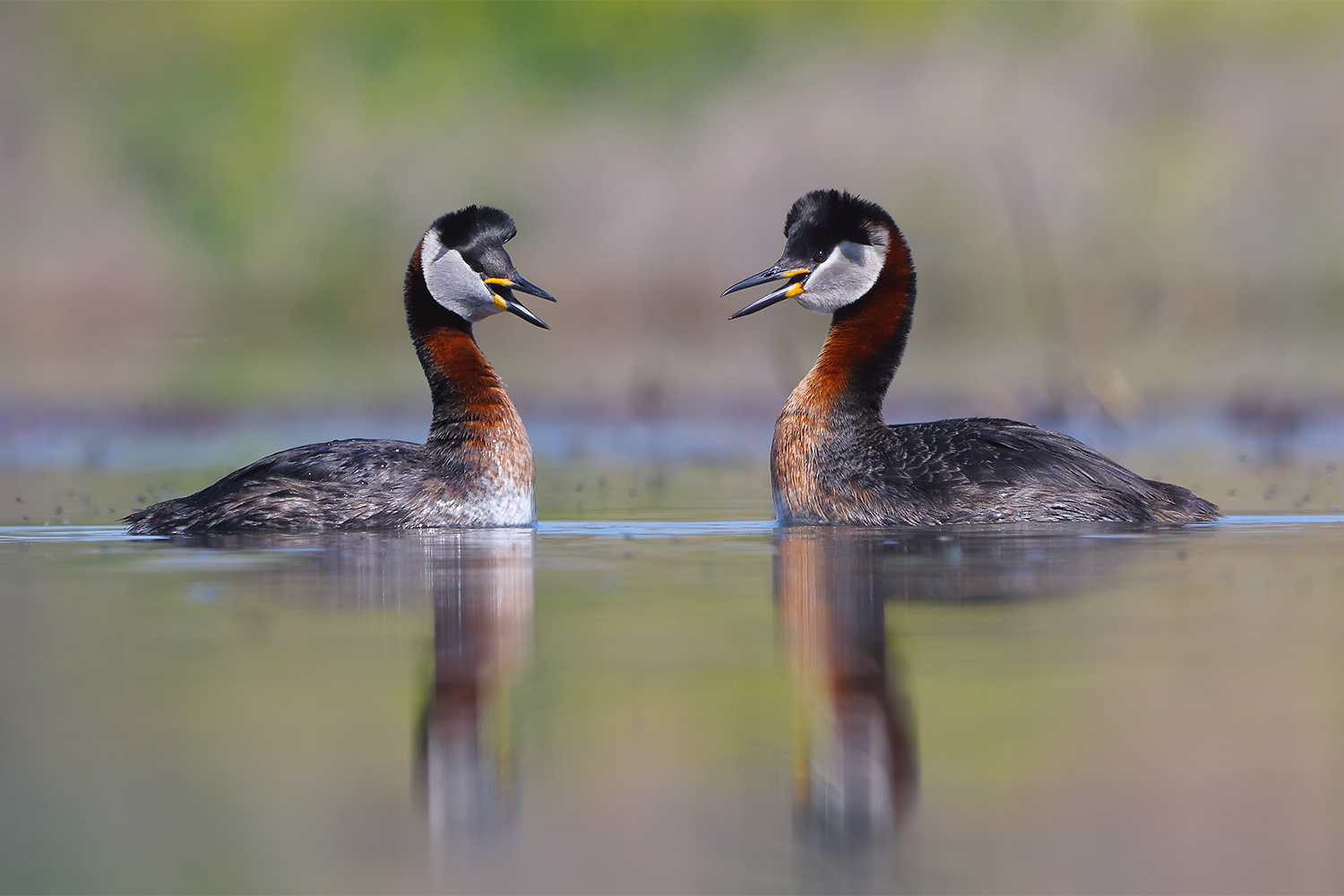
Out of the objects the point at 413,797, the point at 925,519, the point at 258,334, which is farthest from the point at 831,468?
the point at 258,334

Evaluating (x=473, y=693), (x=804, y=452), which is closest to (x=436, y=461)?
(x=804, y=452)

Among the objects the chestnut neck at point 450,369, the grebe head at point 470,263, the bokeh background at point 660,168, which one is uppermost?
the bokeh background at point 660,168

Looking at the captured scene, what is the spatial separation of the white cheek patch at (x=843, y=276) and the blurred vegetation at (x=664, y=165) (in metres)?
14.0

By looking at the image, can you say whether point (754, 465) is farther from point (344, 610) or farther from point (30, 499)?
point (344, 610)

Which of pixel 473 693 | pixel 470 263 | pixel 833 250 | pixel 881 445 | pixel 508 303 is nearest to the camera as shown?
pixel 473 693

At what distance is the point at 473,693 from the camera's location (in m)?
6.12

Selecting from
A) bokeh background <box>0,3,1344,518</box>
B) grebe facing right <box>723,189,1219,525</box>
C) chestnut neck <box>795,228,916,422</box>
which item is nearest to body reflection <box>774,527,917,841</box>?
grebe facing right <box>723,189,1219,525</box>

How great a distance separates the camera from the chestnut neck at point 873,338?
37.7ft

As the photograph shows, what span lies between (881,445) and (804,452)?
46 cm

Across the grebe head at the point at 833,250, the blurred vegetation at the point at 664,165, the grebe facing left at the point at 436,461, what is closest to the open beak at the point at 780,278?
the grebe head at the point at 833,250

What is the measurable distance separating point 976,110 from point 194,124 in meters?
13.9

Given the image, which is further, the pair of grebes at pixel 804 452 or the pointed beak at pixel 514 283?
the pointed beak at pixel 514 283

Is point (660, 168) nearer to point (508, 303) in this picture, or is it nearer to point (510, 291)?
point (510, 291)

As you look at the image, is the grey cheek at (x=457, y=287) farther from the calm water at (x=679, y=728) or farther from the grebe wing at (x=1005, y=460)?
the calm water at (x=679, y=728)
